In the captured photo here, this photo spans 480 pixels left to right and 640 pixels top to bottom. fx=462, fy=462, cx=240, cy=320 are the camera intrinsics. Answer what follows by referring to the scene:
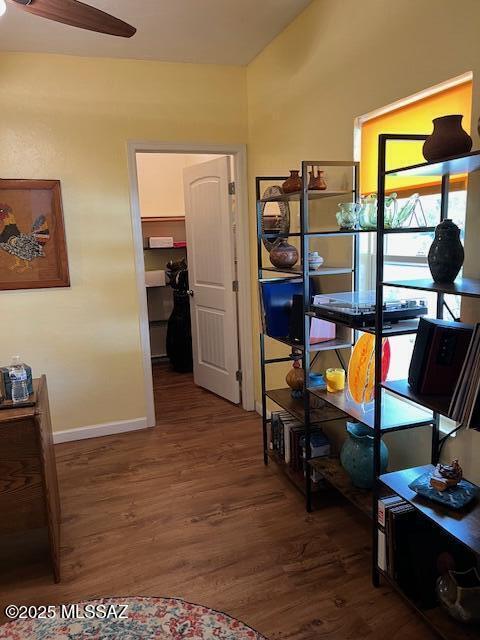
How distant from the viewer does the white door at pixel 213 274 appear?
3.86 m

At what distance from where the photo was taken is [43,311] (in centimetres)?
334

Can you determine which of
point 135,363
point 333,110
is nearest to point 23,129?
point 135,363

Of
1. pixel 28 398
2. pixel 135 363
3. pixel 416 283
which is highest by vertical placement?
pixel 416 283

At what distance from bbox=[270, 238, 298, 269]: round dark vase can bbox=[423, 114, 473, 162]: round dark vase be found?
3.78 feet

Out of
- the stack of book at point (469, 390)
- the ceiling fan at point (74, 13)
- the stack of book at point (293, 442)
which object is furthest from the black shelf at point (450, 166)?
the stack of book at point (293, 442)

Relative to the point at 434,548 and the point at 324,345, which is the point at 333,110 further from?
the point at 434,548

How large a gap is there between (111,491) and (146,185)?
3.68 m

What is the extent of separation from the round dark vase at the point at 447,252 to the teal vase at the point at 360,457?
928 mm

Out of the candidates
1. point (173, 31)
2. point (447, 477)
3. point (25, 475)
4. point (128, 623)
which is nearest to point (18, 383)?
point (25, 475)

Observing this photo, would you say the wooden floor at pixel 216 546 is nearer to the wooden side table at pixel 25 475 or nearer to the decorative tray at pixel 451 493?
the wooden side table at pixel 25 475

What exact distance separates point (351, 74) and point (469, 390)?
1708 millimetres

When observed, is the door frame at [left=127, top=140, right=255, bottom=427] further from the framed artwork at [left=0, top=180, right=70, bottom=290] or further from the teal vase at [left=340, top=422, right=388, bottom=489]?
the teal vase at [left=340, top=422, right=388, bottom=489]

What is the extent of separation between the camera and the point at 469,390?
55.9 inches

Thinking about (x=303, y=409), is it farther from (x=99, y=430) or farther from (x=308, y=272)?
(x=99, y=430)
